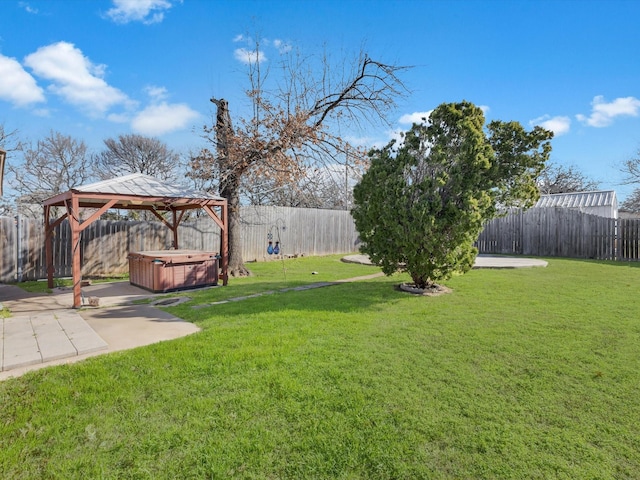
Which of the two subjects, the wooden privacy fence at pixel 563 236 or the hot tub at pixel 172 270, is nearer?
the hot tub at pixel 172 270

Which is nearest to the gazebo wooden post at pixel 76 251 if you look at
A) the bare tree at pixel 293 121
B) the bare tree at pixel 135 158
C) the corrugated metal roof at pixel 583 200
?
the bare tree at pixel 293 121

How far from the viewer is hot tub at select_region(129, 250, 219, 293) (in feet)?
24.6

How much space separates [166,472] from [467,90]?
9086mm

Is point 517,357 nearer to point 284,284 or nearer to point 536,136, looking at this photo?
point 536,136

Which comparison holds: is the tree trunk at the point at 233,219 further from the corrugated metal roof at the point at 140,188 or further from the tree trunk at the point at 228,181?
the corrugated metal roof at the point at 140,188

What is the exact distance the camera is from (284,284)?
8219 mm

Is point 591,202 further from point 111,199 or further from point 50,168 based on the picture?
point 50,168

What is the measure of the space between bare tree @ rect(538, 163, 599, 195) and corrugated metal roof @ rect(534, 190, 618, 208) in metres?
9.40

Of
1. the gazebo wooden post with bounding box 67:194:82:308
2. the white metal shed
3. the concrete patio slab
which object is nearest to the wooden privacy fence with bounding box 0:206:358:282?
the concrete patio slab

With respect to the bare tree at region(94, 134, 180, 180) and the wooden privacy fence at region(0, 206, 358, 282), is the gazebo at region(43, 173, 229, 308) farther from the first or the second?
the bare tree at region(94, 134, 180, 180)

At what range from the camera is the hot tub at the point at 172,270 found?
24.6 feet

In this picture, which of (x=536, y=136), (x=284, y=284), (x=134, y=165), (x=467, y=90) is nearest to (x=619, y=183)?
(x=467, y=90)

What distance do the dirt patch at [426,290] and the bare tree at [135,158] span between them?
16542 millimetres

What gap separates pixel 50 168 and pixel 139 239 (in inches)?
441
